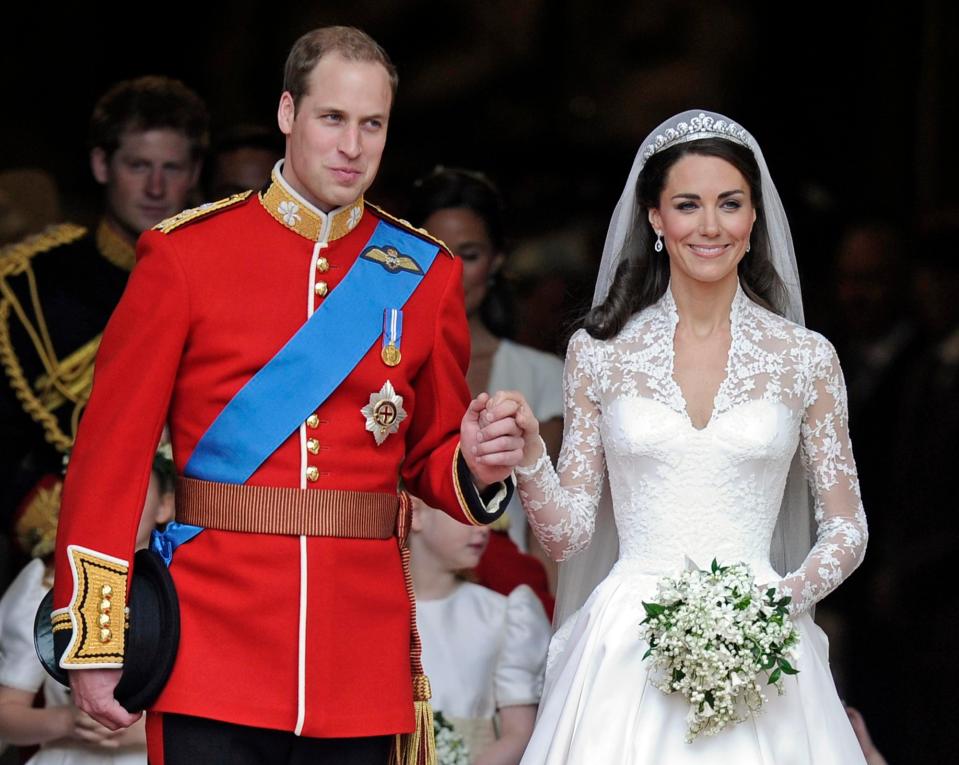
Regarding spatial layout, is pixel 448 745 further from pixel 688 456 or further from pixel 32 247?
pixel 32 247

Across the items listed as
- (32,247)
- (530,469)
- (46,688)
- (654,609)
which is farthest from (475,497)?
(32,247)

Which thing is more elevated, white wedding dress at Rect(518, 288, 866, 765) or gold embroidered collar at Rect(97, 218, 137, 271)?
gold embroidered collar at Rect(97, 218, 137, 271)

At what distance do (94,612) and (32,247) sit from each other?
213 cm

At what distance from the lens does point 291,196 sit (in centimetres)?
369

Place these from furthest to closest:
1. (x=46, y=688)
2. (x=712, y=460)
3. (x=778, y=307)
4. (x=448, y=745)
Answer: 1. (x=46, y=688)
2. (x=448, y=745)
3. (x=778, y=307)
4. (x=712, y=460)

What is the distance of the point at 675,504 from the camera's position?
160 inches

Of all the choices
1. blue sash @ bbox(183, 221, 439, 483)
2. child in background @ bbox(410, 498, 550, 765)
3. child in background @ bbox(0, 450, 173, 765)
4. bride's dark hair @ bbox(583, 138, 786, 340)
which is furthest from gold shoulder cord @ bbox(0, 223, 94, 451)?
blue sash @ bbox(183, 221, 439, 483)

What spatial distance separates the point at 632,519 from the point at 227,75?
3.68 m

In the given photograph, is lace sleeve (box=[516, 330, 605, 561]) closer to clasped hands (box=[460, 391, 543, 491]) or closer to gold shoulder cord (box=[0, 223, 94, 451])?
clasped hands (box=[460, 391, 543, 491])

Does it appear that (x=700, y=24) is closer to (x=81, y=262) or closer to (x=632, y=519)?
(x=81, y=262)

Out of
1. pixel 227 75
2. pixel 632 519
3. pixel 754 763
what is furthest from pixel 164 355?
pixel 227 75

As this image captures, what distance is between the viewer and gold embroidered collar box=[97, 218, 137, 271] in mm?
5297

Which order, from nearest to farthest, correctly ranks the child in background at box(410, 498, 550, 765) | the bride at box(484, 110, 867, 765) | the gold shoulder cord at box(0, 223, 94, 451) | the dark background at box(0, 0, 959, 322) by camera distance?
1. the bride at box(484, 110, 867, 765)
2. the child in background at box(410, 498, 550, 765)
3. the gold shoulder cord at box(0, 223, 94, 451)
4. the dark background at box(0, 0, 959, 322)

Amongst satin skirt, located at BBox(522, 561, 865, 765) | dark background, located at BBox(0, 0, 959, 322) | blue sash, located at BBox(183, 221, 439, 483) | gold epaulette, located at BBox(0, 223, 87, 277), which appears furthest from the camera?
dark background, located at BBox(0, 0, 959, 322)
